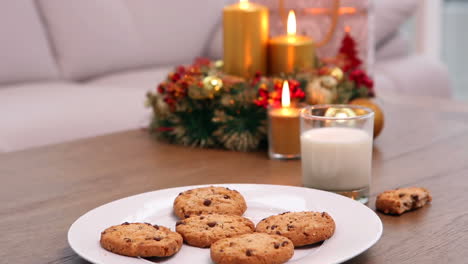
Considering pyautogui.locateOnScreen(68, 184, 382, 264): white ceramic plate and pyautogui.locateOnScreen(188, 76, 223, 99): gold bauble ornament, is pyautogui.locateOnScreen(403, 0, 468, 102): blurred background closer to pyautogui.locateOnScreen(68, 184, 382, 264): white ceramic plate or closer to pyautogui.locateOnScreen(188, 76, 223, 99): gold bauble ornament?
pyautogui.locateOnScreen(188, 76, 223, 99): gold bauble ornament

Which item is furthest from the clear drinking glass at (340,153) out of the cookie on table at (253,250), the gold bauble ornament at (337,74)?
the gold bauble ornament at (337,74)

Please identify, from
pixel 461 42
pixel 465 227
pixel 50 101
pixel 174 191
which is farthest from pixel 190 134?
pixel 461 42

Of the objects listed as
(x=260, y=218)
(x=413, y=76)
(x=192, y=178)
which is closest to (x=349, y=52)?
(x=192, y=178)

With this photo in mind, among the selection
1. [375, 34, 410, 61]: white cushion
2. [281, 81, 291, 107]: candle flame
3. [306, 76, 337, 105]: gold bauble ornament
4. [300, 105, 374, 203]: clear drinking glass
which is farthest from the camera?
[375, 34, 410, 61]: white cushion

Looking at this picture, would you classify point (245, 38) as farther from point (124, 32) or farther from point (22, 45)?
point (124, 32)

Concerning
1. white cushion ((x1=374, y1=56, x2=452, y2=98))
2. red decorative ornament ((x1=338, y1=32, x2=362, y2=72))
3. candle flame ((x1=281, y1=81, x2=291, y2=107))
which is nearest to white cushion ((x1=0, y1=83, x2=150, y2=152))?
red decorative ornament ((x1=338, y1=32, x2=362, y2=72))

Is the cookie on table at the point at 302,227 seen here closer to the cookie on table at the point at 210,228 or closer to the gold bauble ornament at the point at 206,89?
the cookie on table at the point at 210,228
